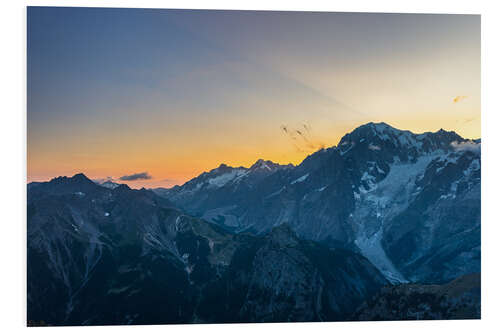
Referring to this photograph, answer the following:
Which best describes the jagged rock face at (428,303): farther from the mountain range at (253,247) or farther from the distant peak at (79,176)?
the distant peak at (79,176)

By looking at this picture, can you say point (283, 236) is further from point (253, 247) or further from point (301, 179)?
point (301, 179)

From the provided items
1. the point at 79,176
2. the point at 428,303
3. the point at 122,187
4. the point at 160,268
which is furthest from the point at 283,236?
the point at 79,176

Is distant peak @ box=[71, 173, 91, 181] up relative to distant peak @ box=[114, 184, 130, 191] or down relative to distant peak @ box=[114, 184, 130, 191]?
up

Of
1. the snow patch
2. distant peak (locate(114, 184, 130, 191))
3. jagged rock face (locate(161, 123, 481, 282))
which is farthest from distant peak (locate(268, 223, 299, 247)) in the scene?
distant peak (locate(114, 184, 130, 191))

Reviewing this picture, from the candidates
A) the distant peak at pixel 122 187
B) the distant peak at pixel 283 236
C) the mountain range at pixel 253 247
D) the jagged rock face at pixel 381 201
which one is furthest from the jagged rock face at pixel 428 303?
the distant peak at pixel 122 187

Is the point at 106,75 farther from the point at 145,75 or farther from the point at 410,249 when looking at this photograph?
the point at 410,249

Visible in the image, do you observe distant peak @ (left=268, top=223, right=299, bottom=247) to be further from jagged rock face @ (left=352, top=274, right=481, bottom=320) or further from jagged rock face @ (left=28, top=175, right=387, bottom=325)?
jagged rock face @ (left=352, top=274, right=481, bottom=320)
